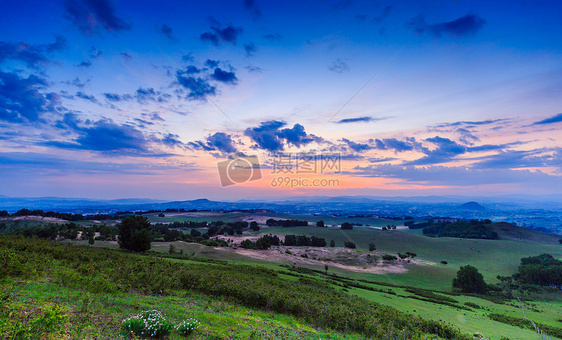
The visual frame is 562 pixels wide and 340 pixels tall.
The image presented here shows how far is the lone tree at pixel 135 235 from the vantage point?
5078 centimetres

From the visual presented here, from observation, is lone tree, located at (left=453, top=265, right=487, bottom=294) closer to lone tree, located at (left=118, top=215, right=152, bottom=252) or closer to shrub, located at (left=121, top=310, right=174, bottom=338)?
lone tree, located at (left=118, top=215, right=152, bottom=252)

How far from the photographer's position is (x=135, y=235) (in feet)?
166

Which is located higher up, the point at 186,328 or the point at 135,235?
the point at 186,328

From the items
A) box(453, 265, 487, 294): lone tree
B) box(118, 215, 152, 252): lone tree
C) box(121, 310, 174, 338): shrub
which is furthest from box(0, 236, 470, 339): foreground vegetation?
box(453, 265, 487, 294): lone tree

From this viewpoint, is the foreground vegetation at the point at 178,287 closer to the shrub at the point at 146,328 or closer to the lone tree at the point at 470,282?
the shrub at the point at 146,328

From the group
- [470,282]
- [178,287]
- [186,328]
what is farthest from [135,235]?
[470,282]

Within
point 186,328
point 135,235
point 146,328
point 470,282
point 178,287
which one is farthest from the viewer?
point 470,282

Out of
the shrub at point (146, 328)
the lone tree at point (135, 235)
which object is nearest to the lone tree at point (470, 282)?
the lone tree at point (135, 235)

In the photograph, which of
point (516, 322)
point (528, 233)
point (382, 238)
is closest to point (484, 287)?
point (516, 322)

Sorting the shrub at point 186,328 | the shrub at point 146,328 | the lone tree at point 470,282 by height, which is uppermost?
the shrub at point 146,328

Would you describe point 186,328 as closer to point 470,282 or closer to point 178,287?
point 178,287

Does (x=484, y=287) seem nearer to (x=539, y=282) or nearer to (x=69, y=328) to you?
(x=539, y=282)

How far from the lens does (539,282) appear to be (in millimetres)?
78000

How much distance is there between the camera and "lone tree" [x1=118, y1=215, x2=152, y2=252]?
50.8 metres
